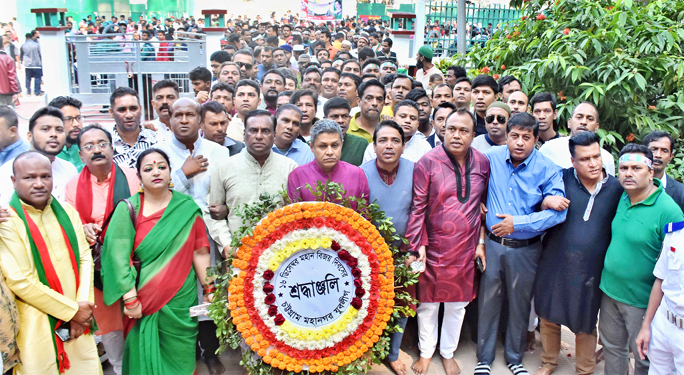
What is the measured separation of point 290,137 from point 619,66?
3.86 meters

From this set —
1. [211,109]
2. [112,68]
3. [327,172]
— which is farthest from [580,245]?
[112,68]

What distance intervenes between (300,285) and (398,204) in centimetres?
98

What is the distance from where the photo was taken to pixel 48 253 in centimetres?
349

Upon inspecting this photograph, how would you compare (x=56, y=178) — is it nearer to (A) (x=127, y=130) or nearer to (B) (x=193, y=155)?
(A) (x=127, y=130)

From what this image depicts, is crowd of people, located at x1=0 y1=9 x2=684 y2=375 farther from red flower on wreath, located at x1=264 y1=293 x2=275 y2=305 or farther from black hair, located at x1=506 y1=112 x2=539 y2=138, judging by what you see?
red flower on wreath, located at x1=264 y1=293 x2=275 y2=305

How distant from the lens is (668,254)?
355 centimetres

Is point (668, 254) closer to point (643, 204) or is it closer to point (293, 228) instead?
point (643, 204)

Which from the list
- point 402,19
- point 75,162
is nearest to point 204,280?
point 75,162

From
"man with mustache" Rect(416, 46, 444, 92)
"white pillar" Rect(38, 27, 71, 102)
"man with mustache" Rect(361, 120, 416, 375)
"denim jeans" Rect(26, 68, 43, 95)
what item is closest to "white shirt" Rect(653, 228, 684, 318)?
"man with mustache" Rect(361, 120, 416, 375)

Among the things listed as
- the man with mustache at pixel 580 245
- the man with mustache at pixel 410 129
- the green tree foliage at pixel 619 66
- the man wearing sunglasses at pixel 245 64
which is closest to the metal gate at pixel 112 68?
the man wearing sunglasses at pixel 245 64

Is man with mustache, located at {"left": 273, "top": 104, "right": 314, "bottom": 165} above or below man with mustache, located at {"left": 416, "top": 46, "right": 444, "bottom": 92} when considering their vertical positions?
below

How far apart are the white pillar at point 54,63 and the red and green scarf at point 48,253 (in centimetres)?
874

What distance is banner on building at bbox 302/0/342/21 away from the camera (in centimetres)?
2898

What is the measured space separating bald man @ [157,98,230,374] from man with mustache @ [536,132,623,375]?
258 centimetres
